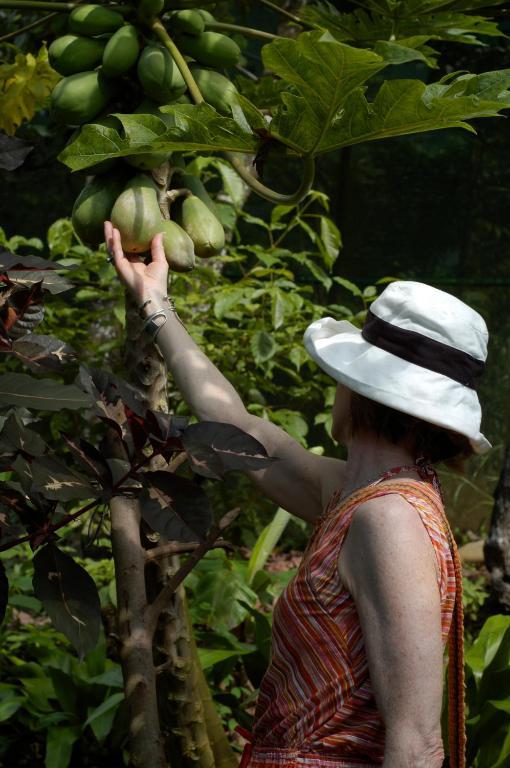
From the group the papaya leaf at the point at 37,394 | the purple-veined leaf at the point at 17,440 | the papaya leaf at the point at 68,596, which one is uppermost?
the papaya leaf at the point at 37,394

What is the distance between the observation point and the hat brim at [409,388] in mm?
1529

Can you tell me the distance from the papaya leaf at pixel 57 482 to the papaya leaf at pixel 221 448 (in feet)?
0.47

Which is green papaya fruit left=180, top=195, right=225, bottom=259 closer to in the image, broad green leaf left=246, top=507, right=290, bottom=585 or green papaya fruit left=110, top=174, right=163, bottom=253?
green papaya fruit left=110, top=174, right=163, bottom=253

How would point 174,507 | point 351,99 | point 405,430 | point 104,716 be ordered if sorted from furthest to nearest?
point 104,716
point 405,430
point 351,99
point 174,507

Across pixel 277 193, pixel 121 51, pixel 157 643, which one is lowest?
pixel 157 643

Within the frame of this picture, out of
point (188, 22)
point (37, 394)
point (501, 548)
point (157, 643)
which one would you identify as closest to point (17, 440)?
point (37, 394)

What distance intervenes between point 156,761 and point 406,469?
25.7 inches

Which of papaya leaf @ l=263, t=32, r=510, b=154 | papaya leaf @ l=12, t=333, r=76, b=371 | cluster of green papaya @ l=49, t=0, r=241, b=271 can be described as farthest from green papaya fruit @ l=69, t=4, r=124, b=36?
papaya leaf @ l=12, t=333, r=76, b=371

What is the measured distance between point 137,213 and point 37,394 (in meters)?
0.59

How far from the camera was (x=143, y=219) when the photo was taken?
177 centimetres

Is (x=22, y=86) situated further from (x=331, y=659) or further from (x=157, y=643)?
(x=331, y=659)

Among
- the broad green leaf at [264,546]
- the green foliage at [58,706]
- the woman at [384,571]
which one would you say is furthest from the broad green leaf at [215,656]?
the woman at [384,571]

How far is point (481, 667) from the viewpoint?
295cm

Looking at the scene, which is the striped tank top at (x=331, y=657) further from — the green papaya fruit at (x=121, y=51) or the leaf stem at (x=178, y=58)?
the green papaya fruit at (x=121, y=51)
